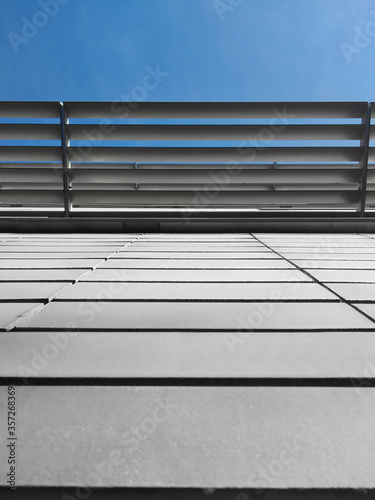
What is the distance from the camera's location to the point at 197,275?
Result: 58.9 inches

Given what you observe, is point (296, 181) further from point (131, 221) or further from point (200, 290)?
point (200, 290)

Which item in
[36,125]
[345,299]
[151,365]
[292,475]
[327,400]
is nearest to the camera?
[292,475]

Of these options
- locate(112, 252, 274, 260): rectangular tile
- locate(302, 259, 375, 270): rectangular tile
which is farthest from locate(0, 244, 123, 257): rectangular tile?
locate(302, 259, 375, 270): rectangular tile

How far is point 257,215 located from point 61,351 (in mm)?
2755

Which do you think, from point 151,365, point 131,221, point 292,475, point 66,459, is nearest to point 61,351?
point 151,365

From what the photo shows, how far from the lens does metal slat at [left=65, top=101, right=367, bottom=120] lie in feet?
10.5

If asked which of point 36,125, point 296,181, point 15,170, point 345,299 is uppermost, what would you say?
point 36,125

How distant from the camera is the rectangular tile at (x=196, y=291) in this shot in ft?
3.82

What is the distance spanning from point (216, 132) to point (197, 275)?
84.0 inches

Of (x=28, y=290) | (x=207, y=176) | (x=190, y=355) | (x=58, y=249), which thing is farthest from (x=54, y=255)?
(x=207, y=176)

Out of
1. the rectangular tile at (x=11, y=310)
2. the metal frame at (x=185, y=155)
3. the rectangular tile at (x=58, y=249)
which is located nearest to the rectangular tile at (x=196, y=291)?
the rectangular tile at (x=11, y=310)

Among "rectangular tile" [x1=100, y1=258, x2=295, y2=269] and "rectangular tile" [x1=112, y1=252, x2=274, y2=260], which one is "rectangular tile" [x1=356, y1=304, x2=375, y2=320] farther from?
"rectangular tile" [x1=112, y1=252, x2=274, y2=260]

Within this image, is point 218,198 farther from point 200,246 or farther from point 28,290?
point 28,290

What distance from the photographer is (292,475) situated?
1.40 ft
